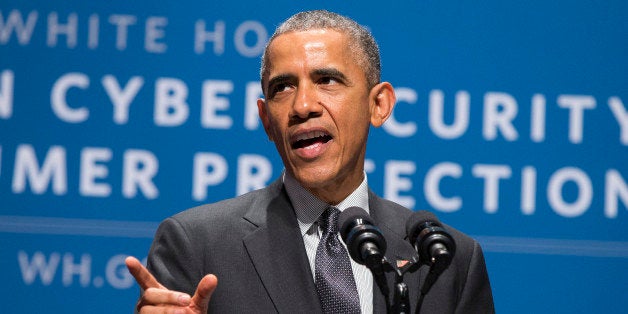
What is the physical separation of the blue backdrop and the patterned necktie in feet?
3.63

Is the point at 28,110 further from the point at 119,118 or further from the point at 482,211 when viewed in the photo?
the point at 482,211

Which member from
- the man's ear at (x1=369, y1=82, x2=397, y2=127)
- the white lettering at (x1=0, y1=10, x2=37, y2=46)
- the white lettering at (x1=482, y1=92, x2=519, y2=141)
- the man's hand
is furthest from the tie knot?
the white lettering at (x1=0, y1=10, x2=37, y2=46)

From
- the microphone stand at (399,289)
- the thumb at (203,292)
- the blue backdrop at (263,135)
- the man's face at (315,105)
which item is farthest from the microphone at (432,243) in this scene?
the blue backdrop at (263,135)

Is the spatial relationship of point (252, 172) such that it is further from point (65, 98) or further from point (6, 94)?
point (6, 94)

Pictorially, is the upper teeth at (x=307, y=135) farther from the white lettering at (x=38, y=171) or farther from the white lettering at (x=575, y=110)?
the white lettering at (x=575, y=110)

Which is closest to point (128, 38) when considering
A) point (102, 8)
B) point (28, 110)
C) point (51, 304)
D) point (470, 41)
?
point (102, 8)

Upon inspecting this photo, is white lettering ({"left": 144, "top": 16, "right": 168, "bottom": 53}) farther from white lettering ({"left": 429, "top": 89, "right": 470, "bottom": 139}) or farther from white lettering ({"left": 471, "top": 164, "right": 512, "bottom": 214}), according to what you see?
white lettering ({"left": 471, "top": 164, "right": 512, "bottom": 214})

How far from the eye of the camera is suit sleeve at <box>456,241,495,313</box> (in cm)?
221

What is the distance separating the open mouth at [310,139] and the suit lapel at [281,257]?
176 mm

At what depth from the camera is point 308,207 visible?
2236 mm

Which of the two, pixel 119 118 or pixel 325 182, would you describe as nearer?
pixel 325 182

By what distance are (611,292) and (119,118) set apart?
1907 mm

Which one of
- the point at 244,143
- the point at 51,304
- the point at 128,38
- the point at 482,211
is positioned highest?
the point at 128,38

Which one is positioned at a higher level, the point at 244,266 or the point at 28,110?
→ the point at 28,110
